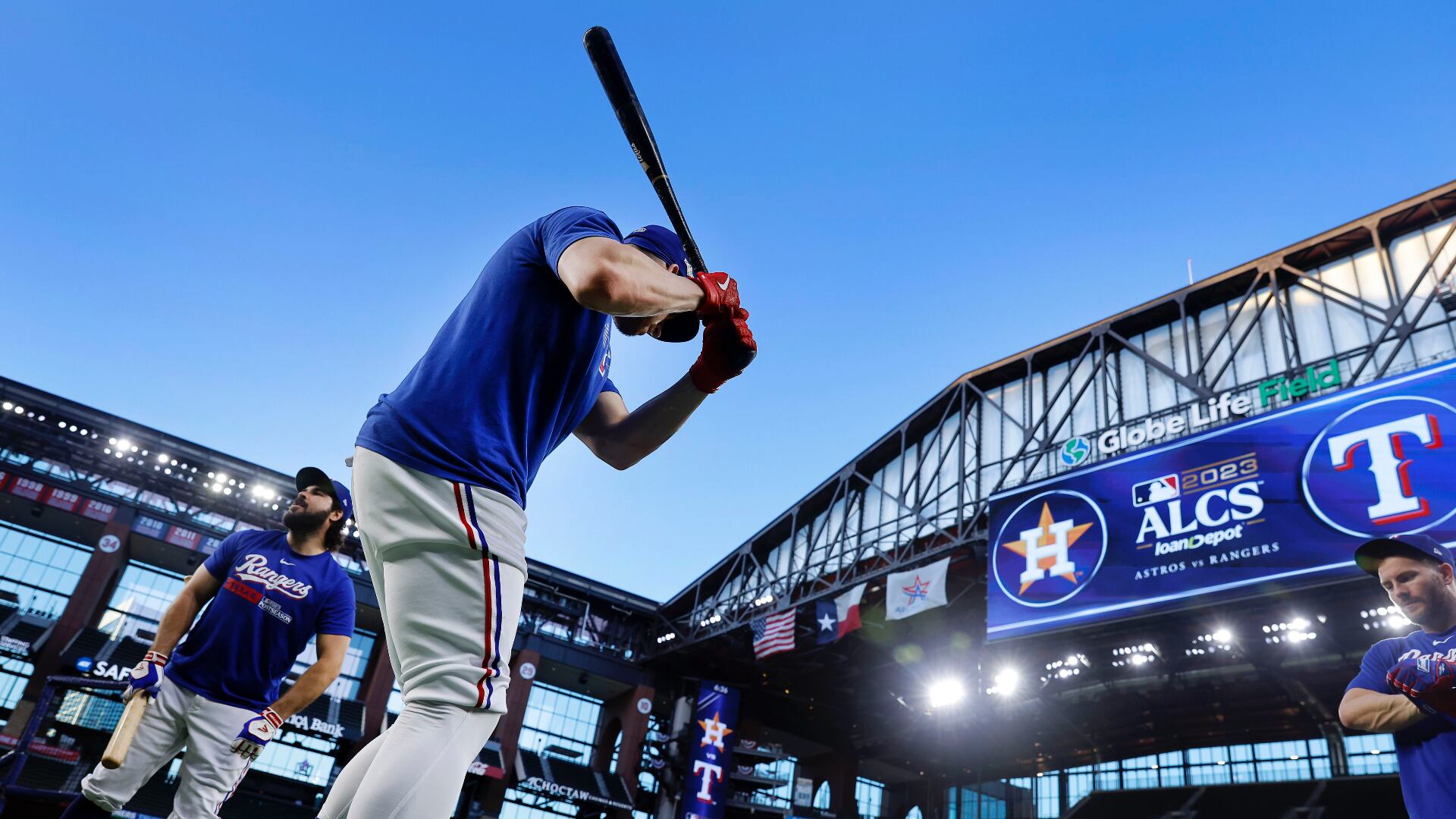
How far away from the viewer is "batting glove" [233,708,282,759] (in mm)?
2775

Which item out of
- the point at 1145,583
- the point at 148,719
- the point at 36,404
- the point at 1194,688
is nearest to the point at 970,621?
the point at 1194,688

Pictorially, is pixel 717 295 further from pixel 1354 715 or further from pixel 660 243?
pixel 1354 715

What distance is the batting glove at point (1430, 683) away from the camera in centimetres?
247

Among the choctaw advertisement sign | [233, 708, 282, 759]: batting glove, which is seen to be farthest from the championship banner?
[233, 708, 282, 759]: batting glove

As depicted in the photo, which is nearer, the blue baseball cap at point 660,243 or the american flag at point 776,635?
the blue baseball cap at point 660,243

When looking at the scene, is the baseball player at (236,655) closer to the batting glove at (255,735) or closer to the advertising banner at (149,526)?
the batting glove at (255,735)

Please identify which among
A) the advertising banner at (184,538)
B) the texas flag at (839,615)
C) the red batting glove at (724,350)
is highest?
the advertising banner at (184,538)

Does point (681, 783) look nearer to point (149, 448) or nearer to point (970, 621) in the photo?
point (970, 621)

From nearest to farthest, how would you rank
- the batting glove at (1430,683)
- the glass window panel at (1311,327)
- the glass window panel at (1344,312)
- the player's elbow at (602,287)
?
the player's elbow at (602,287) < the batting glove at (1430,683) < the glass window panel at (1344,312) < the glass window panel at (1311,327)

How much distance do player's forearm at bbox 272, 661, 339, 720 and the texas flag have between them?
1380 centimetres

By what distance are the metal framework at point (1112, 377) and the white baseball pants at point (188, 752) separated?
12.4 m

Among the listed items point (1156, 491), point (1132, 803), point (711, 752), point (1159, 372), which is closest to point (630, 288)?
point (1156, 491)

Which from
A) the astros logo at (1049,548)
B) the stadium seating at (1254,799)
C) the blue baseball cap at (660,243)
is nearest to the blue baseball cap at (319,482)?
the blue baseball cap at (660,243)

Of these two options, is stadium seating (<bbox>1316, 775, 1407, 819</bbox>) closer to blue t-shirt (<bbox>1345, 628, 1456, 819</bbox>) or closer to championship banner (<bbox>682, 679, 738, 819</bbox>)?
blue t-shirt (<bbox>1345, 628, 1456, 819</bbox>)
